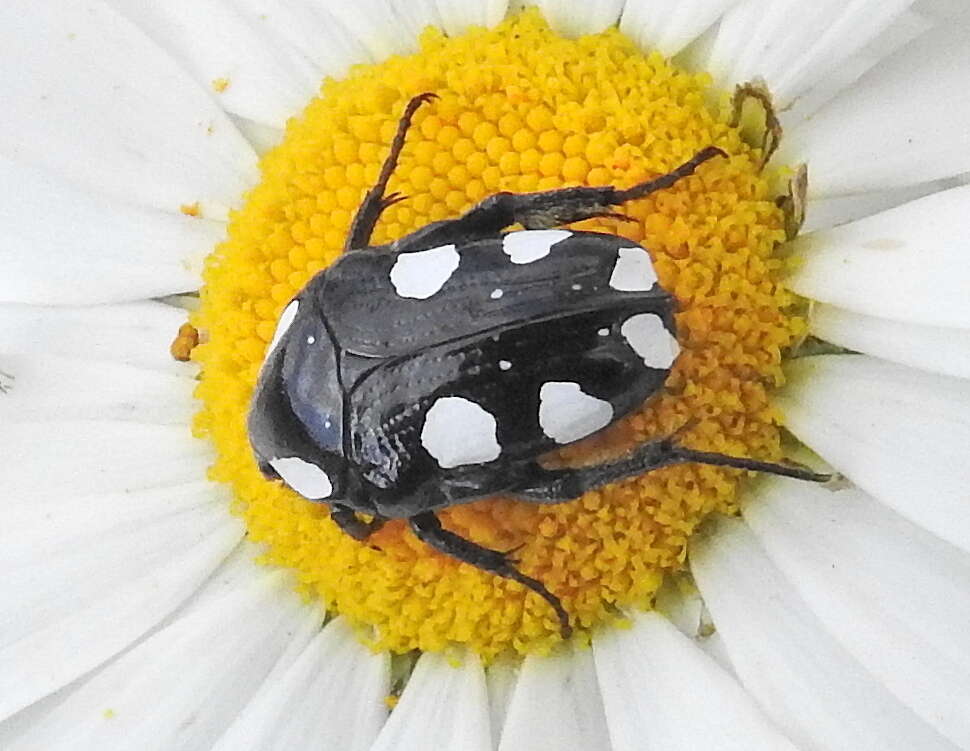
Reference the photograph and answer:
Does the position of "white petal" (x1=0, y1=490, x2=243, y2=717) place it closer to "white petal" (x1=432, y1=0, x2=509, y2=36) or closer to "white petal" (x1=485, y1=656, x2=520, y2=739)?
"white petal" (x1=485, y1=656, x2=520, y2=739)

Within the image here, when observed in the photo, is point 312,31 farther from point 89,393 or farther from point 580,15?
point 89,393

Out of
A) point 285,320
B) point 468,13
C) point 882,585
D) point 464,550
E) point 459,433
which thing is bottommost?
point 882,585

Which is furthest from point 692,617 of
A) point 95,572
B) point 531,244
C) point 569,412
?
point 95,572

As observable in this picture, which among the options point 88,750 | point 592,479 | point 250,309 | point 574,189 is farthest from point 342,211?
point 88,750

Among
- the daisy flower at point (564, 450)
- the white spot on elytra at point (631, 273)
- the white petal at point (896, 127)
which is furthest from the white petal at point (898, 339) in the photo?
the white spot on elytra at point (631, 273)

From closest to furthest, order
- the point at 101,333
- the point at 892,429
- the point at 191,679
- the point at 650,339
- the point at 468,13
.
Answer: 1. the point at 650,339
2. the point at 892,429
3. the point at 468,13
4. the point at 191,679
5. the point at 101,333

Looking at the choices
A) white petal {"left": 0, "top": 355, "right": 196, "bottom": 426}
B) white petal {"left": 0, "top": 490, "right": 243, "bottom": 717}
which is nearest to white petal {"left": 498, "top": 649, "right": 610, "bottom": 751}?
white petal {"left": 0, "top": 490, "right": 243, "bottom": 717}

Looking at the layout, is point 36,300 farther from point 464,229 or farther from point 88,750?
point 464,229
